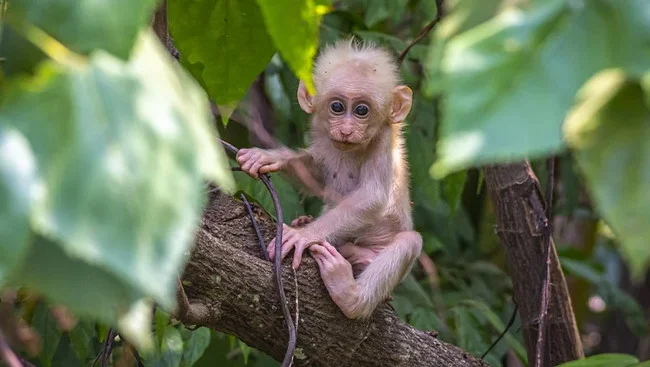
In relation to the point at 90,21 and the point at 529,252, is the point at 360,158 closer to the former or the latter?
the point at 529,252

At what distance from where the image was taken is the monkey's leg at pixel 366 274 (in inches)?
93.6

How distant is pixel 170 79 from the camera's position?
82 cm

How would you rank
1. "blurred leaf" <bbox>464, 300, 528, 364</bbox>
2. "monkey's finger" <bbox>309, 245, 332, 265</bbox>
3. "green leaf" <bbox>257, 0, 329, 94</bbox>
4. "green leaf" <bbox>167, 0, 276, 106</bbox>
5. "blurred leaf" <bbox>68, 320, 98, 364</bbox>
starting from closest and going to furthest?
"green leaf" <bbox>257, 0, 329, 94</bbox> → "green leaf" <bbox>167, 0, 276, 106</bbox> → "monkey's finger" <bbox>309, 245, 332, 265</bbox> → "blurred leaf" <bbox>68, 320, 98, 364</bbox> → "blurred leaf" <bbox>464, 300, 528, 364</bbox>

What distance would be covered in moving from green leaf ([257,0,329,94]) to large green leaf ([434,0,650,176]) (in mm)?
296

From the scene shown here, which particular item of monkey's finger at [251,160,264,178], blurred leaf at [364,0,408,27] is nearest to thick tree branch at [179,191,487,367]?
monkey's finger at [251,160,264,178]

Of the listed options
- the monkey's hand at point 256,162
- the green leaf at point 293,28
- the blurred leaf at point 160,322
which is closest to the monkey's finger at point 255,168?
the monkey's hand at point 256,162

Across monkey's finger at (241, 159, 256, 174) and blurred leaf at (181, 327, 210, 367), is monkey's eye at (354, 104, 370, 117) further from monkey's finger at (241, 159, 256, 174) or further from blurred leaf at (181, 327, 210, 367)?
blurred leaf at (181, 327, 210, 367)

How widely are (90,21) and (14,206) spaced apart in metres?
0.19

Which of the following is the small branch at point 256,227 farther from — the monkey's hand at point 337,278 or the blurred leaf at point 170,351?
the blurred leaf at point 170,351

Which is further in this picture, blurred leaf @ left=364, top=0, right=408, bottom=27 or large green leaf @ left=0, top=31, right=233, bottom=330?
blurred leaf @ left=364, top=0, right=408, bottom=27

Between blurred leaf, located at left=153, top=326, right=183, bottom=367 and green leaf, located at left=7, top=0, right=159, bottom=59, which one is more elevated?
green leaf, located at left=7, top=0, right=159, bottom=59

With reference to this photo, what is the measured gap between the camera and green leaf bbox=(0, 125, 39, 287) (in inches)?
28.7

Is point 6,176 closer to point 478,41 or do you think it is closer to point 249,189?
point 478,41

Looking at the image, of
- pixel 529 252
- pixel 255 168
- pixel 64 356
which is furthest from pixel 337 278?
pixel 64 356
